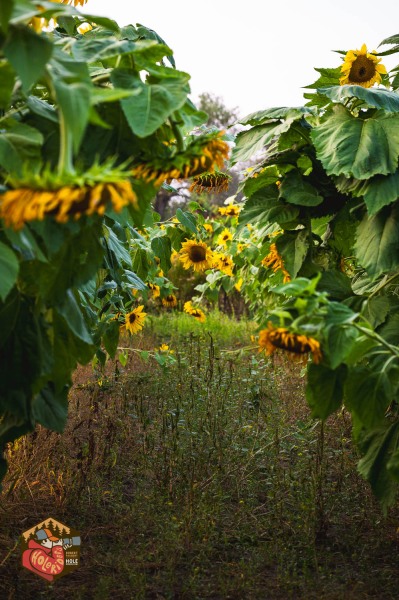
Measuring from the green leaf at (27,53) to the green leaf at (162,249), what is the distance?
241cm

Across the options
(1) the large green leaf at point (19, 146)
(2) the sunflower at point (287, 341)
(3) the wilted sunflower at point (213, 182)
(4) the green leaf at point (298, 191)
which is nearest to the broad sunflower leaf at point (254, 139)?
(4) the green leaf at point (298, 191)

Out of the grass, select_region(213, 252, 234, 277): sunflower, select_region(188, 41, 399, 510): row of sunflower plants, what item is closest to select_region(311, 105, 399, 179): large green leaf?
select_region(188, 41, 399, 510): row of sunflower plants

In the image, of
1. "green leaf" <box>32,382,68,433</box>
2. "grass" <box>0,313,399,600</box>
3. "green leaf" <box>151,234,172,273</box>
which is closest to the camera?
"green leaf" <box>32,382,68,433</box>

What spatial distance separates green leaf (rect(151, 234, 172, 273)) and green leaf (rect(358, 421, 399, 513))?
5.17ft

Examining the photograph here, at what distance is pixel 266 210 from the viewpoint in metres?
2.35

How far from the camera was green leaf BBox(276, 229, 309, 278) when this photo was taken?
2.35 metres

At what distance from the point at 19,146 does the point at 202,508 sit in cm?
206

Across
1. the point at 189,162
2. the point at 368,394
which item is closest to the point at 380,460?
the point at 368,394

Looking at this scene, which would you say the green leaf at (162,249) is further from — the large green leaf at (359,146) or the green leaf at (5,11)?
the green leaf at (5,11)

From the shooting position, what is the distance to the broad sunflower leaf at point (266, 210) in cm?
233

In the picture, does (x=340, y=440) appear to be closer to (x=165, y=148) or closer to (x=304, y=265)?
(x=304, y=265)

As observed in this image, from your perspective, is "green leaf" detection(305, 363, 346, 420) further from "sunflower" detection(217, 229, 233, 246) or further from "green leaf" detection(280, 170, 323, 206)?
"sunflower" detection(217, 229, 233, 246)

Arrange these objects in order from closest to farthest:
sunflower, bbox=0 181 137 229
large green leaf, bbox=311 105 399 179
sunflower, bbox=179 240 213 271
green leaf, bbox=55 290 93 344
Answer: sunflower, bbox=0 181 137 229 → green leaf, bbox=55 290 93 344 → large green leaf, bbox=311 105 399 179 → sunflower, bbox=179 240 213 271

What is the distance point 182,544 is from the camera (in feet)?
8.91
